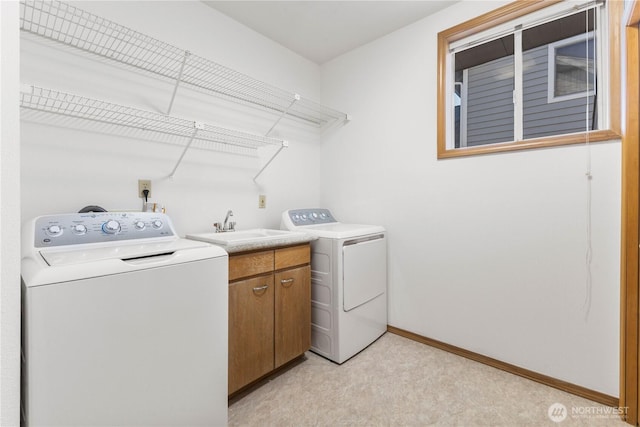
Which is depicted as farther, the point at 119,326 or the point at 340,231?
the point at 340,231

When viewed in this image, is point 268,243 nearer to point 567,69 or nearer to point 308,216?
point 308,216

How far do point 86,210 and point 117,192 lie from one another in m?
0.21

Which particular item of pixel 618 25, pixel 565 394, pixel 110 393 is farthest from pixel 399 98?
pixel 110 393

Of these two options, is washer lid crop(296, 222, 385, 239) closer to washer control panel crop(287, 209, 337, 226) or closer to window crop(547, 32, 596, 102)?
washer control panel crop(287, 209, 337, 226)

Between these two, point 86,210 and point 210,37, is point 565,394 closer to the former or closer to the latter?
point 86,210

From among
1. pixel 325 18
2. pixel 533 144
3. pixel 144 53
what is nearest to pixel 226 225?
pixel 144 53

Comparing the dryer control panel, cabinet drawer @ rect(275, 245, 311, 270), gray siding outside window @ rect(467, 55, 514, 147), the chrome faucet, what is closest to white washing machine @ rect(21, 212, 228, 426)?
cabinet drawer @ rect(275, 245, 311, 270)

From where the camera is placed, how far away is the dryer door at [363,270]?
2.04 metres

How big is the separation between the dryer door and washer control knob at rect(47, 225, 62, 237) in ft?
4.93

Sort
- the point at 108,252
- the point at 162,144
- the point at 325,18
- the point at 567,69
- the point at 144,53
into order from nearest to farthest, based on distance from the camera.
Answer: the point at 108,252, the point at 144,53, the point at 162,144, the point at 325,18, the point at 567,69

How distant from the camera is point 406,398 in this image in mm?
1643

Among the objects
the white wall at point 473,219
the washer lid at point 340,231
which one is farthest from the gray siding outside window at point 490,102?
the washer lid at point 340,231

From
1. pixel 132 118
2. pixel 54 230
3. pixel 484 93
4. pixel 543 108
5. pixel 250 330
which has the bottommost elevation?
pixel 250 330

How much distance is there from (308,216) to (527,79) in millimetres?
2241
